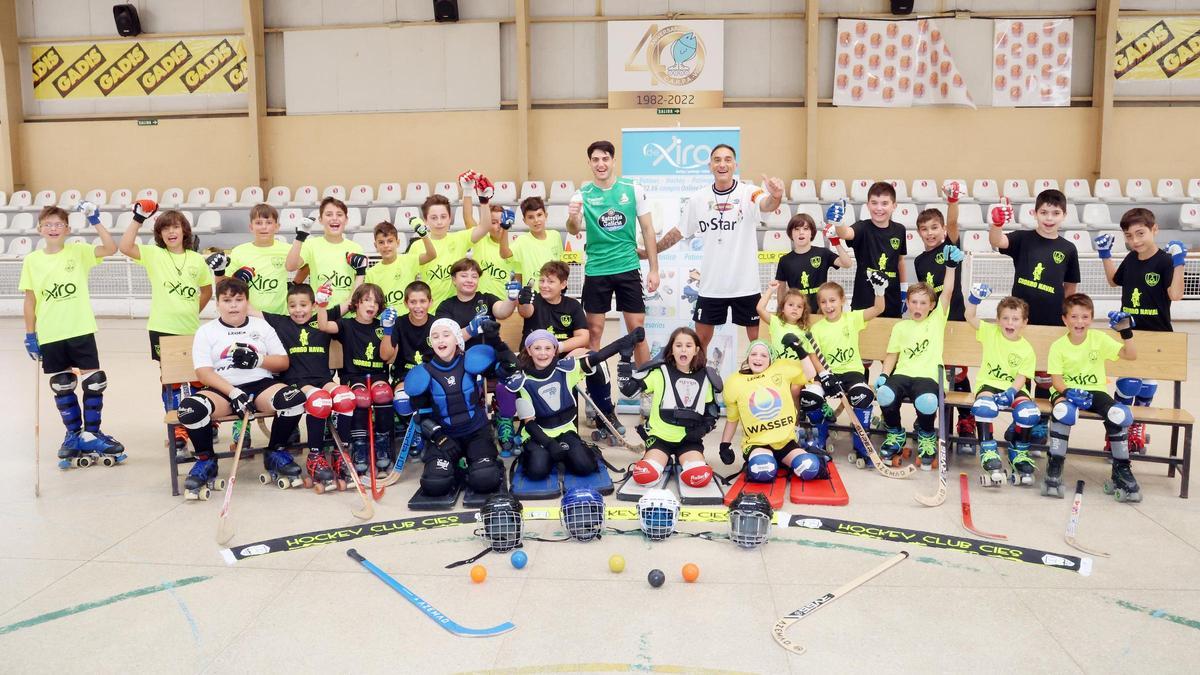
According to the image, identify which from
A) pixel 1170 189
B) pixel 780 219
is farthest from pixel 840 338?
pixel 1170 189

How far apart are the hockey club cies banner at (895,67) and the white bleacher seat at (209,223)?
10.3m

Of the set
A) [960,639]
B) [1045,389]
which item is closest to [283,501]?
[960,639]

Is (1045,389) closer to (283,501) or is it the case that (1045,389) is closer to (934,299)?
(934,299)

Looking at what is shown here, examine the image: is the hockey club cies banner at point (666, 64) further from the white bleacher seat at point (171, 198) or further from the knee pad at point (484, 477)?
the knee pad at point (484, 477)

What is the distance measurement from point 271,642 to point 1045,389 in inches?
184

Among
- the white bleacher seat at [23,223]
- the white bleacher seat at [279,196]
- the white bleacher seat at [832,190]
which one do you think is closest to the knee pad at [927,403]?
the white bleacher seat at [832,190]

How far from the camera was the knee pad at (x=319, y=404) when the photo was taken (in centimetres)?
470

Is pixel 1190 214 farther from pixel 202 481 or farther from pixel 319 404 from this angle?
pixel 202 481

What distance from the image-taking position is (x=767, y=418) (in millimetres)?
4855

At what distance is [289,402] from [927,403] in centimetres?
376

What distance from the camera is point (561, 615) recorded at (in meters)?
3.22

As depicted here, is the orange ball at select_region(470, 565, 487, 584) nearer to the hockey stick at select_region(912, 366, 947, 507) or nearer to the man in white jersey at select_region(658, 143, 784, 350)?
the hockey stick at select_region(912, 366, 947, 507)

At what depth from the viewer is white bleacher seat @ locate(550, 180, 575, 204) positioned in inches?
548

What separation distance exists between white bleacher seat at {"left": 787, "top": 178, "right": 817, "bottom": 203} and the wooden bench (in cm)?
821
